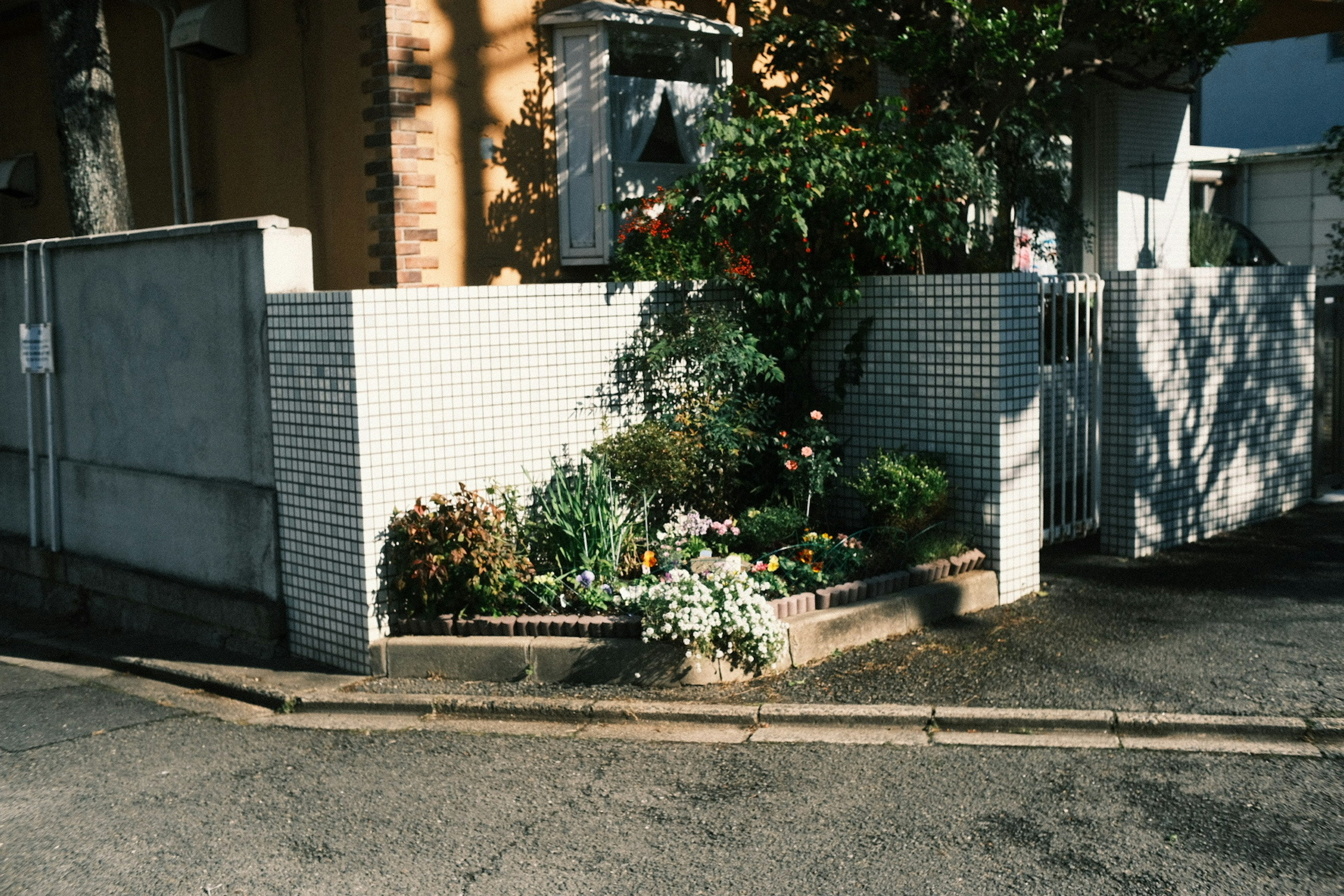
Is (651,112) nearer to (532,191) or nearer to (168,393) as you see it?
(532,191)

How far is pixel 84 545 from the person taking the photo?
30.1 feet

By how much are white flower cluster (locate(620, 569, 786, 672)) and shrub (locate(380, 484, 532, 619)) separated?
0.81m

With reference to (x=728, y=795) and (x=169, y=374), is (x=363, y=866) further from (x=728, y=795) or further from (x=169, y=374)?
(x=169, y=374)

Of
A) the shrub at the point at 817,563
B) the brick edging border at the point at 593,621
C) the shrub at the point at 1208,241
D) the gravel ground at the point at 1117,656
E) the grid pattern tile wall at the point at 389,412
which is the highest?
the shrub at the point at 1208,241

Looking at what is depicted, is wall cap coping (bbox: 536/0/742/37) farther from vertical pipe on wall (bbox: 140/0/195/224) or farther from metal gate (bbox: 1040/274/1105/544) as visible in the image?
metal gate (bbox: 1040/274/1105/544)

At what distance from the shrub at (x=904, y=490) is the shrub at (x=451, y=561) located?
2079 mm

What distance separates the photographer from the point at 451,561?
21.7 feet

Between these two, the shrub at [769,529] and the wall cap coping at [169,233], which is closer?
the wall cap coping at [169,233]

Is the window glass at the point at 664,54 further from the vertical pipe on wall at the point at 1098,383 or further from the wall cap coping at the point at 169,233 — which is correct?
the vertical pipe on wall at the point at 1098,383

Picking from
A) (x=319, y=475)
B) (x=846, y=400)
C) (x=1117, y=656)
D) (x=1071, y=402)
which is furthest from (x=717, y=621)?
→ (x=1071, y=402)

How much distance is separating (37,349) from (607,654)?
5218 mm

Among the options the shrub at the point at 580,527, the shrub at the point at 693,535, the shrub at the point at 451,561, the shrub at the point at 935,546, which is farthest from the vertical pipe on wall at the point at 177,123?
the shrub at the point at 935,546

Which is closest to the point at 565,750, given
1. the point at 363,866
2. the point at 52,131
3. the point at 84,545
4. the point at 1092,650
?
the point at 363,866

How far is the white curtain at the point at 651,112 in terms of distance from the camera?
33.0ft
